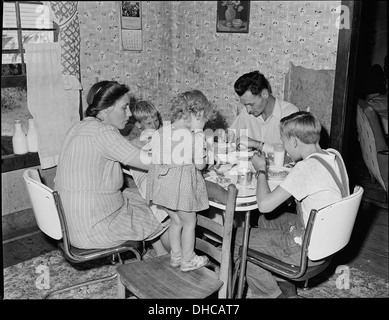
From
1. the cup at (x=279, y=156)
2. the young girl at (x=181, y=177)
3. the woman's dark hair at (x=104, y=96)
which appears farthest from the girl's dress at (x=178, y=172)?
the cup at (x=279, y=156)

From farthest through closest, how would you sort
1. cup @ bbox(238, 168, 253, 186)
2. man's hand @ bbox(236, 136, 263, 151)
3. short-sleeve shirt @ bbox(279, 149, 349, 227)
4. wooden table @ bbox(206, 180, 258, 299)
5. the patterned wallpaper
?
1. the patterned wallpaper
2. man's hand @ bbox(236, 136, 263, 151)
3. cup @ bbox(238, 168, 253, 186)
4. wooden table @ bbox(206, 180, 258, 299)
5. short-sleeve shirt @ bbox(279, 149, 349, 227)

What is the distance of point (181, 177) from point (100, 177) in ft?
1.46

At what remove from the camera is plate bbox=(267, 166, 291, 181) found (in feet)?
8.03

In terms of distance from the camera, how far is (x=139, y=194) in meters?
2.65

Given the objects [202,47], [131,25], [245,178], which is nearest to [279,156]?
[245,178]

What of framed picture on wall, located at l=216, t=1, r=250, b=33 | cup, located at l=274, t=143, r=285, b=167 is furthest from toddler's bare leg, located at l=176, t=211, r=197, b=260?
framed picture on wall, located at l=216, t=1, r=250, b=33

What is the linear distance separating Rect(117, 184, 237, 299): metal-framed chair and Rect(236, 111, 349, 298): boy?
0.81ft

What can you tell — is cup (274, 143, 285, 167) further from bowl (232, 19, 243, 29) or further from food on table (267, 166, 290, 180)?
bowl (232, 19, 243, 29)

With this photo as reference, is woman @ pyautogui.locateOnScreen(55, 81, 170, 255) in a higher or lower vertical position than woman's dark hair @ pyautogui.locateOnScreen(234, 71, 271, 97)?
lower
